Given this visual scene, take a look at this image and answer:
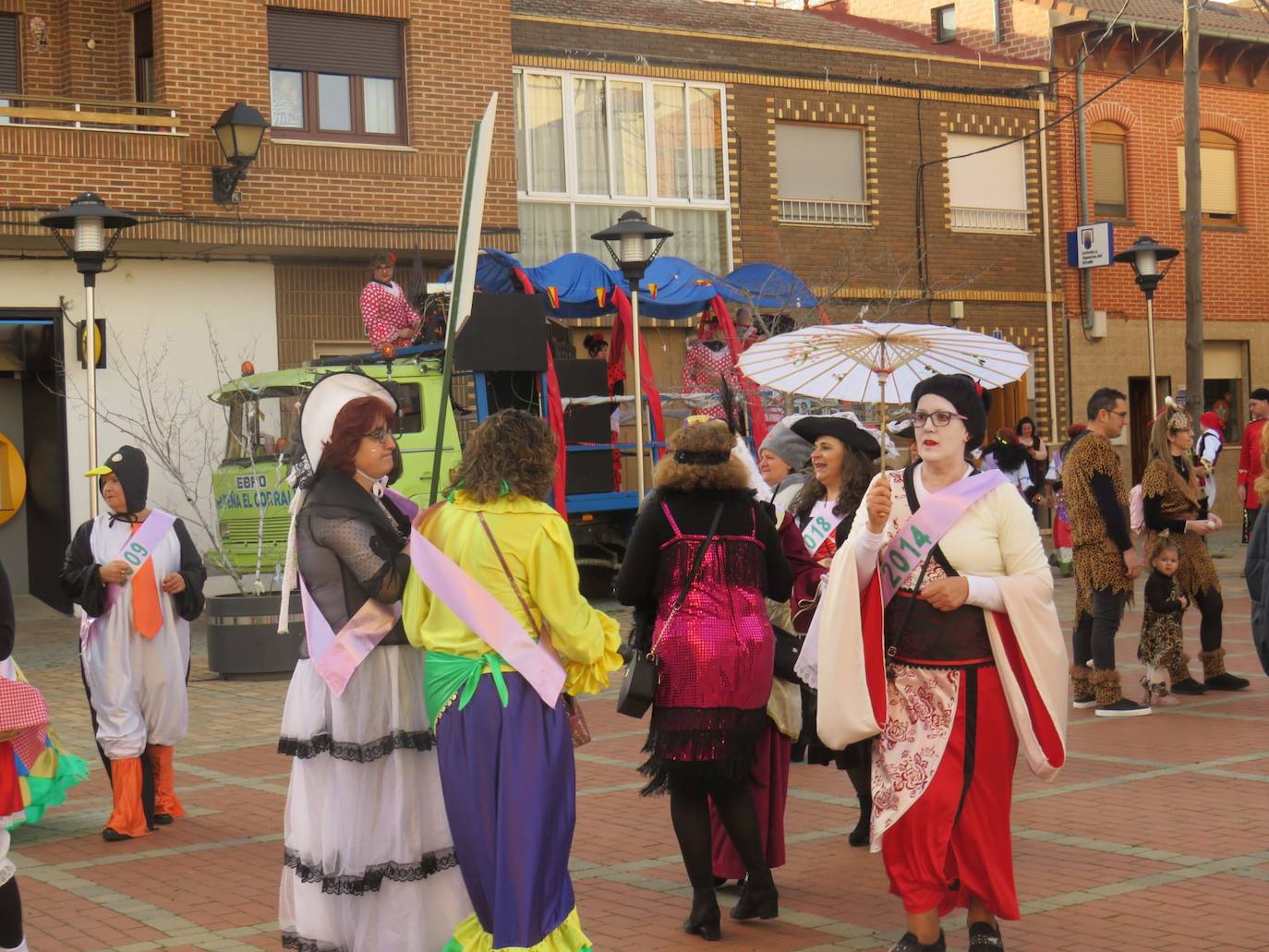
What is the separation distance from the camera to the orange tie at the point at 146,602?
8562 mm

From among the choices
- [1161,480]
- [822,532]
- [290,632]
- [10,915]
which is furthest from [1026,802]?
[290,632]

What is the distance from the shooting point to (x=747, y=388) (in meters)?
18.2

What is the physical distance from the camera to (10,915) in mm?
5387

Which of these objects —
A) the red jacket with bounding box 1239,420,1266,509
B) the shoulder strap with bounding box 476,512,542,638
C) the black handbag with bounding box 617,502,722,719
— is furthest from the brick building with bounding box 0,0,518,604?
the shoulder strap with bounding box 476,512,542,638

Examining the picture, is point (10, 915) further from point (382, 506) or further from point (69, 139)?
point (69, 139)

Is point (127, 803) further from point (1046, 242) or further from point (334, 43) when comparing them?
point (1046, 242)

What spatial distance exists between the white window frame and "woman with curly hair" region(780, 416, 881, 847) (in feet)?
51.0

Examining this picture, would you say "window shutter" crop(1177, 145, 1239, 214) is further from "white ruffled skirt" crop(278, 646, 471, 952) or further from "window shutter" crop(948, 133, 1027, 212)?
"white ruffled skirt" crop(278, 646, 471, 952)

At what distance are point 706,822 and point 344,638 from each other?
1555 mm

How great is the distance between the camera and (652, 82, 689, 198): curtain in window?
25.0 meters

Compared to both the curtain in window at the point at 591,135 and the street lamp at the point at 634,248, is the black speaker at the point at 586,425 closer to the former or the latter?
the street lamp at the point at 634,248

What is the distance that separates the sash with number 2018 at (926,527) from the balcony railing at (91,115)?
590 inches

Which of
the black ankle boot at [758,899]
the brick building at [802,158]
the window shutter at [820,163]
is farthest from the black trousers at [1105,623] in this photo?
the window shutter at [820,163]

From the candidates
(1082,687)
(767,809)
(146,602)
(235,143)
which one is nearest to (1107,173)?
(235,143)
